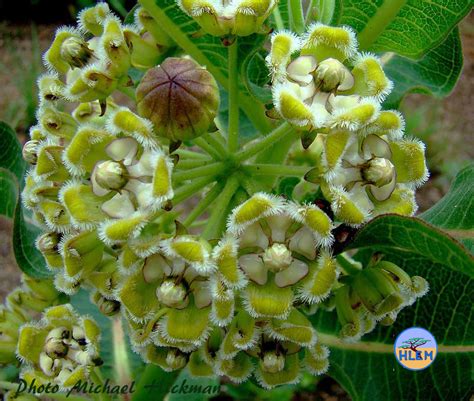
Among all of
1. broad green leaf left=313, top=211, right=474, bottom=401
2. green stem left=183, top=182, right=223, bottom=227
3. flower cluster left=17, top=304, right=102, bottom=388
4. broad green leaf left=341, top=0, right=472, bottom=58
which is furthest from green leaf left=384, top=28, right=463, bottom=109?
flower cluster left=17, top=304, right=102, bottom=388

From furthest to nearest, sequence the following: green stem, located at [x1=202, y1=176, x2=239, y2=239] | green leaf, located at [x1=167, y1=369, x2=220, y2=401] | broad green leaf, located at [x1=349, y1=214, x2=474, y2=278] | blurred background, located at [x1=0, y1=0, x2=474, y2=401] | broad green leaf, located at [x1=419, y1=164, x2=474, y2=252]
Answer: blurred background, located at [x1=0, y1=0, x2=474, y2=401] < green leaf, located at [x1=167, y1=369, x2=220, y2=401] < broad green leaf, located at [x1=419, y1=164, x2=474, y2=252] < green stem, located at [x1=202, y1=176, x2=239, y2=239] < broad green leaf, located at [x1=349, y1=214, x2=474, y2=278]

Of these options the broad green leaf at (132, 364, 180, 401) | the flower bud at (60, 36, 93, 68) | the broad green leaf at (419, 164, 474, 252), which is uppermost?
the flower bud at (60, 36, 93, 68)

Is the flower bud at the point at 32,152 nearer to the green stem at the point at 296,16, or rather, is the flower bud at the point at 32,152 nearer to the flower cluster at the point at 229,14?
the flower cluster at the point at 229,14

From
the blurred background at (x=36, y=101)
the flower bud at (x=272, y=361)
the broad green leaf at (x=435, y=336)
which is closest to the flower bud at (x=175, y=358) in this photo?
the flower bud at (x=272, y=361)

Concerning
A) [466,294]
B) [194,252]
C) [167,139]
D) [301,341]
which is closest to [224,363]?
[301,341]

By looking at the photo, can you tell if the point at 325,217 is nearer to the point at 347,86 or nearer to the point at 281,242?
the point at 281,242

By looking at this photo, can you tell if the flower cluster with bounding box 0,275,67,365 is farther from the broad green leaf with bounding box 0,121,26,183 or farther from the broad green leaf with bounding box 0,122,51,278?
the broad green leaf with bounding box 0,121,26,183
